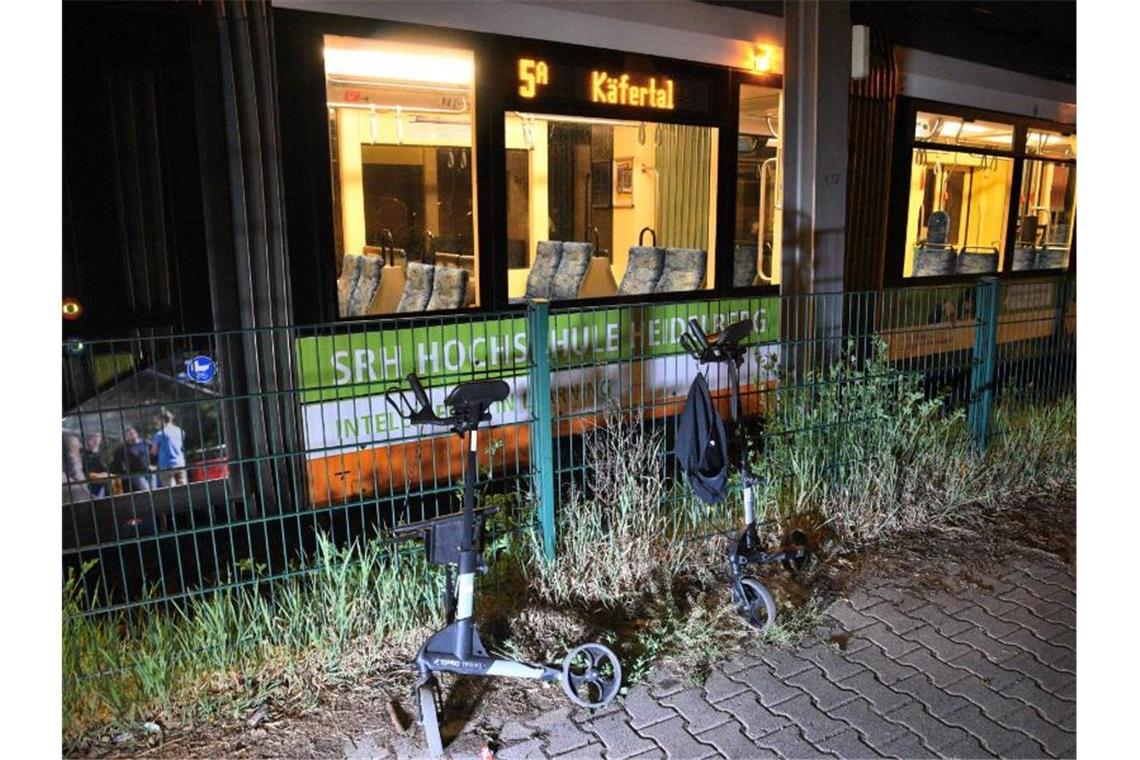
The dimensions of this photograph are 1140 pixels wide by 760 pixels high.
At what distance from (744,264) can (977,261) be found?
4.01m

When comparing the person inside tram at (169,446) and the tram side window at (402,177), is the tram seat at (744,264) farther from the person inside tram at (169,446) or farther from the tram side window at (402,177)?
the person inside tram at (169,446)

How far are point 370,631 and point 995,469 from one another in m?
3.95

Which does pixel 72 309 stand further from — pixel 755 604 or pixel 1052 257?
pixel 1052 257

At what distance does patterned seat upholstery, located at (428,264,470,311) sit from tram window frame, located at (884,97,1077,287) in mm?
4563

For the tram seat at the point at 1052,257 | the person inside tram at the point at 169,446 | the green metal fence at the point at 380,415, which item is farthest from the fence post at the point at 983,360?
the tram seat at the point at 1052,257

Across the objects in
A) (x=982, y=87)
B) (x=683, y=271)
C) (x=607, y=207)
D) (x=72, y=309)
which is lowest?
(x=72, y=309)

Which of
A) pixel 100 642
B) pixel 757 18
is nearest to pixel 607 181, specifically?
pixel 757 18

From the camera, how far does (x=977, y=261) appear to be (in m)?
9.59

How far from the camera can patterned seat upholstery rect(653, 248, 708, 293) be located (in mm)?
6859

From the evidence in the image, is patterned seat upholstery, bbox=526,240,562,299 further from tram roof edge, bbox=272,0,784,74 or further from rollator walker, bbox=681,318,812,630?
rollator walker, bbox=681,318,812,630

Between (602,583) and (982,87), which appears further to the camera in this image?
(982,87)

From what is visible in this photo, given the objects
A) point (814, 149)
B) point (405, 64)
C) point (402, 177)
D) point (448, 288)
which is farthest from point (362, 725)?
point (814, 149)

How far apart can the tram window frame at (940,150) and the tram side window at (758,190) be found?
1541mm

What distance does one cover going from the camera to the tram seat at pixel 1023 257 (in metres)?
10.0
